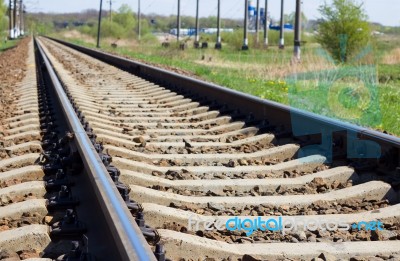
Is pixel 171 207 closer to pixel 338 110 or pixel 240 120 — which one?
pixel 240 120

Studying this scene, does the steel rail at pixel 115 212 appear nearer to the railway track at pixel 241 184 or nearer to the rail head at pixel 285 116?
the railway track at pixel 241 184

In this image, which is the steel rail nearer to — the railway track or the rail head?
the railway track

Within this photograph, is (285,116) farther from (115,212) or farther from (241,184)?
(115,212)

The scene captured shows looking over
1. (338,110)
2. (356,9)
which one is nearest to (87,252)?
(338,110)

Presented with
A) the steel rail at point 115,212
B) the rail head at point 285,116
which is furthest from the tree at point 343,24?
the steel rail at point 115,212

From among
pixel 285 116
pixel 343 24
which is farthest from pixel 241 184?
pixel 343 24

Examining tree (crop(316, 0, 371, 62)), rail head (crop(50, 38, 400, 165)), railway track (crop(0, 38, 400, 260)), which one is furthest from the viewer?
tree (crop(316, 0, 371, 62))

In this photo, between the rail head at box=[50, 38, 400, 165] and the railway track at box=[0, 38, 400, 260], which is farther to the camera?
the rail head at box=[50, 38, 400, 165]

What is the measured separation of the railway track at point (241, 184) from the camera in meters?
2.89

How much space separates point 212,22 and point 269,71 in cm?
18426

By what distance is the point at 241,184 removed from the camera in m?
4.07

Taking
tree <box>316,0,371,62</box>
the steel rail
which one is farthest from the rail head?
tree <box>316,0,371,62</box>

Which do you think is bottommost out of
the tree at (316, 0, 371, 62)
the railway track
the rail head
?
the railway track

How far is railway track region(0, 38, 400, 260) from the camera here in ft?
9.47
